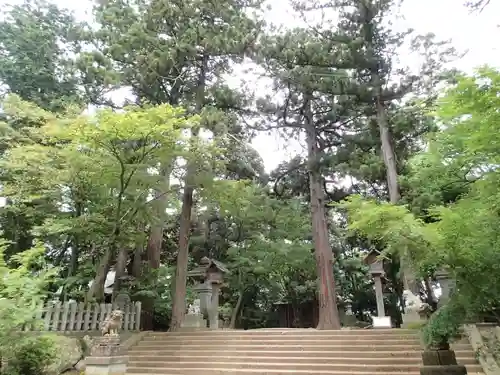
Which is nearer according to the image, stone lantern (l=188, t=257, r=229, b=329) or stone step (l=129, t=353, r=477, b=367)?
stone step (l=129, t=353, r=477, b=367)

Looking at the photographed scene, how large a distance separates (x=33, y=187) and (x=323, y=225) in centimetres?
993

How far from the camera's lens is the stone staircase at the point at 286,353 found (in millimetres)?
7754

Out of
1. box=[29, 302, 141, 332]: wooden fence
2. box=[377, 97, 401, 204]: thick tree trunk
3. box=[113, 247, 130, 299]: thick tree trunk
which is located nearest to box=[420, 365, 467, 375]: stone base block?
box=[377, 97, 401, 204]: thick tree trunk

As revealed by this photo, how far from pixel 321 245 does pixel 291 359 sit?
5.81m

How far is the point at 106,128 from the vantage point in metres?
9.33

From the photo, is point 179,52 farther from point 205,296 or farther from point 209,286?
point 205,296

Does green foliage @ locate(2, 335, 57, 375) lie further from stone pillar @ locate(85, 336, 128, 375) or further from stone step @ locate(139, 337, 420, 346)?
stone step @ locate(139, 337, 420, 346)

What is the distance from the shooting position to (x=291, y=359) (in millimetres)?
8750

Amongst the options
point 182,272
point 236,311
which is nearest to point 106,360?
point 182,272

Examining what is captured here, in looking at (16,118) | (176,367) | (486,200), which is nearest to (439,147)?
(486,200)

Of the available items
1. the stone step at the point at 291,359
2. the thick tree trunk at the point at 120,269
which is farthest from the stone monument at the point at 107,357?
the thick tree trunk at the point at 120,269

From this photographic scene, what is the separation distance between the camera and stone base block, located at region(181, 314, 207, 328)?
41.2ft

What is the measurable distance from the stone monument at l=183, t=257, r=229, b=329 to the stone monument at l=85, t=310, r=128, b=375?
5.17m

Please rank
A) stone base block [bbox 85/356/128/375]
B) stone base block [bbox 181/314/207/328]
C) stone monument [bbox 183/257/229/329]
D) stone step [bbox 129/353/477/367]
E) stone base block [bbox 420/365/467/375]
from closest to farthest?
stone base block [bbox 420/365/467/375]
stone step [bbox 129/353/477/367]
stone base block [bbox 85/356/128/375]
stone base block [bbox 181/314/207/328]
stone monument [bbox 183/257/229/329]
